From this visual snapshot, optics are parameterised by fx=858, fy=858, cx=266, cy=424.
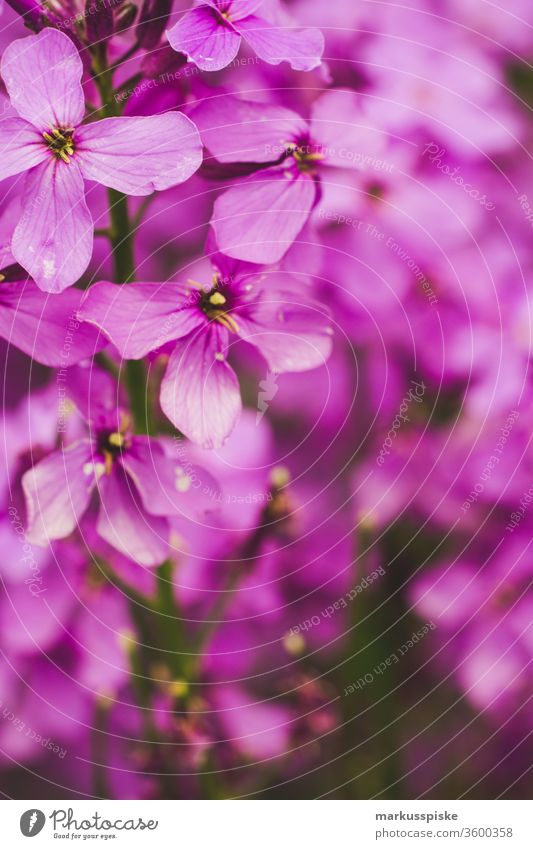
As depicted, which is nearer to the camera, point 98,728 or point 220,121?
point 220,121

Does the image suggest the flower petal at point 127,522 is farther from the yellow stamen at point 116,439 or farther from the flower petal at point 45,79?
the flower petal at point 45,79

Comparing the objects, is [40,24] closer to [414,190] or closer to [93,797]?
[414,190]

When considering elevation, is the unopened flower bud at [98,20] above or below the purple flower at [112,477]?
above

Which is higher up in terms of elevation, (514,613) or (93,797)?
(514,613)

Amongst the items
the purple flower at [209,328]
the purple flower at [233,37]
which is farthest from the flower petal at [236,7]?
the purple flower at [209,328]

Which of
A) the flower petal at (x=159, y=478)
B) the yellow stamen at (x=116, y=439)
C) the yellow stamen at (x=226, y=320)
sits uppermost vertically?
the yellow stamen at (x=226, y=320)

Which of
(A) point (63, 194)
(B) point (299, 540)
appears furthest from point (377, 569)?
(A) point (63, 194)

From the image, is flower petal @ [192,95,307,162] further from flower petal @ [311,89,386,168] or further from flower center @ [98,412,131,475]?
flower center @ [98,412,131,475]
